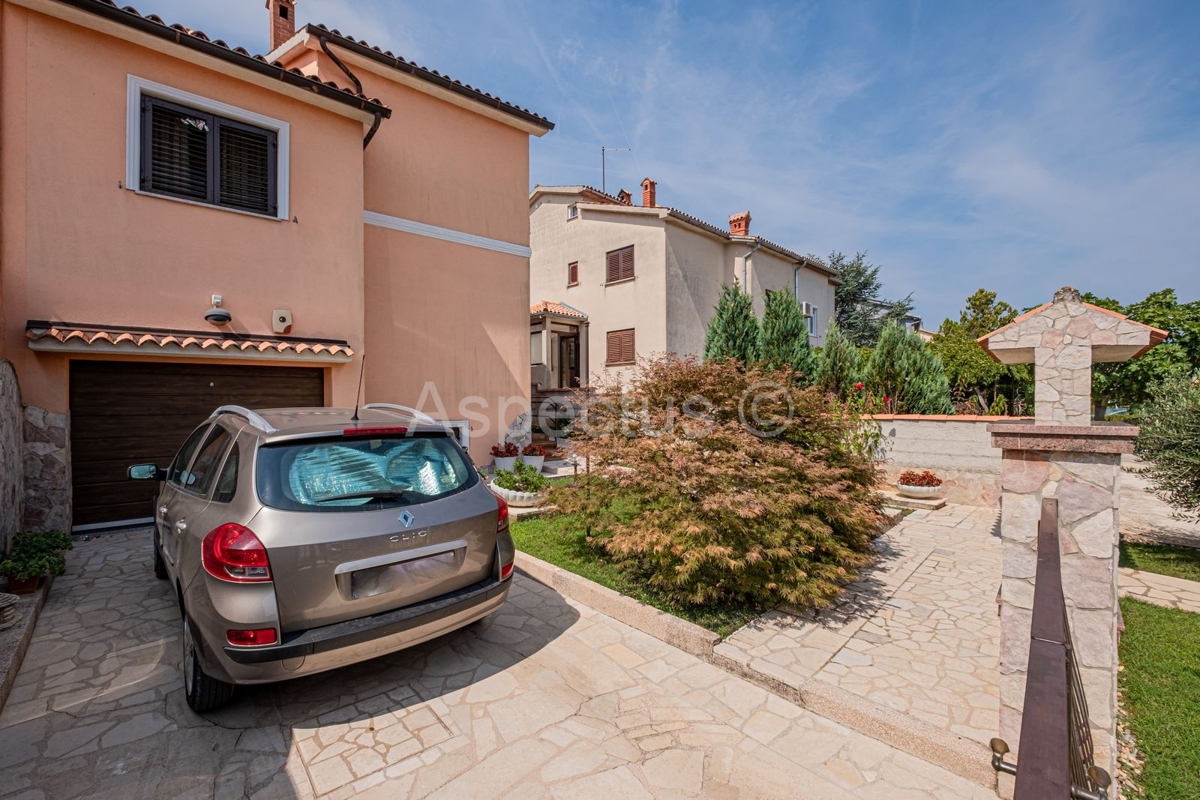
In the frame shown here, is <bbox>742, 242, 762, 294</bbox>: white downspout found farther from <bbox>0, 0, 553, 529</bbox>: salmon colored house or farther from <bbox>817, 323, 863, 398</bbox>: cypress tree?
<bbox>0, 0, 553, 529</bbox>: salmon colored house

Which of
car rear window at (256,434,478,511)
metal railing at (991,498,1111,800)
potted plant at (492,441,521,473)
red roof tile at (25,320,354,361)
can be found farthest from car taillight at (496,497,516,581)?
potted plant at (492,441,521,473)

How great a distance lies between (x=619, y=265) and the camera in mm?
18141

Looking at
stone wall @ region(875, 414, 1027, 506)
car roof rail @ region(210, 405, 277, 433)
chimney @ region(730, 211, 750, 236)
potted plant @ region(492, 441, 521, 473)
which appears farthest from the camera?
chimney @ region(730, 211, 750, 236)

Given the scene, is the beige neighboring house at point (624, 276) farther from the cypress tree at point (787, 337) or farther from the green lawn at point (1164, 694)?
the green lawn at point (1164, 694)

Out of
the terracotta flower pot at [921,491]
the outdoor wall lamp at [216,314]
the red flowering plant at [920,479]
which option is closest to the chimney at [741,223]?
the red flowering plant at [920,479]

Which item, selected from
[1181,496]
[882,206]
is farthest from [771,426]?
[882,206]

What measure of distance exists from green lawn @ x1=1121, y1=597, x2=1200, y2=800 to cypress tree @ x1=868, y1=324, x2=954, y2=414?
8703mm

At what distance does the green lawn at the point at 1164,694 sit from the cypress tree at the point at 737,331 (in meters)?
11.6

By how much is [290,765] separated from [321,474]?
1.59m

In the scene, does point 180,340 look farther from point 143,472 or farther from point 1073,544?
point 1073,544

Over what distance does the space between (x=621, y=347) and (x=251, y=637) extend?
15.9 metres

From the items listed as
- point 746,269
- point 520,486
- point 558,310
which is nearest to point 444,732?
point 520,486

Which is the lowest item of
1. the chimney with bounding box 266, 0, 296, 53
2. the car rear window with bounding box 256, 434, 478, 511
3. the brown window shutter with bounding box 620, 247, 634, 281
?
the car rear window with bounding box 256, 434, 478, 511

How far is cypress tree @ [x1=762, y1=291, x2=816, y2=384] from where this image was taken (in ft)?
52.0
